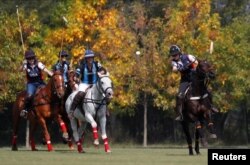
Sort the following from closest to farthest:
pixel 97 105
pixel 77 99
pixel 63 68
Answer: pixel 97 105
pixel 77 99
pixel 63 68

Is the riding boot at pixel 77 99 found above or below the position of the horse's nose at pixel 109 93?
below

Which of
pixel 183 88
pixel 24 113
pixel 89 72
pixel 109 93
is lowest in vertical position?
pixel 24 113

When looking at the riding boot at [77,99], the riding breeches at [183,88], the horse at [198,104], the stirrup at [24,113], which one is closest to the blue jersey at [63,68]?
the stirrup at [24,113]

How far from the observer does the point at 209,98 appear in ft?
87.4

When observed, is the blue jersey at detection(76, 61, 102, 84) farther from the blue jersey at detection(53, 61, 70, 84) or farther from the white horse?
the blue jersey at detection(53, 61, 70, 84)

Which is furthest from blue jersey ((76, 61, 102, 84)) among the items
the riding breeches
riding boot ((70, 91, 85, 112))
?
the riding breeches

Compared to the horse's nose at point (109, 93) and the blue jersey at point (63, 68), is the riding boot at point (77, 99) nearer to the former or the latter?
the horse's nose at point (109, 93)

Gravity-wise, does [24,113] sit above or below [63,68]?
below

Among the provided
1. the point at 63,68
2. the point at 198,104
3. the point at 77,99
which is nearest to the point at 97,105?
the point at 77,99

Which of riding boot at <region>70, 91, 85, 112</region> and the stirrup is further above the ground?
riding boot at <region>70, 91, 85, 112</region>

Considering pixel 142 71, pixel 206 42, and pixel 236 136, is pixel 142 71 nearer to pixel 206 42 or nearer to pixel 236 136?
pixel 206 42

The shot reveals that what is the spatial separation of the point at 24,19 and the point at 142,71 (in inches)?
299

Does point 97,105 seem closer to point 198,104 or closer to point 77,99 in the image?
point 77,99

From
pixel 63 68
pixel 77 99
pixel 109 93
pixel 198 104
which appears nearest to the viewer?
pixel 109 93
